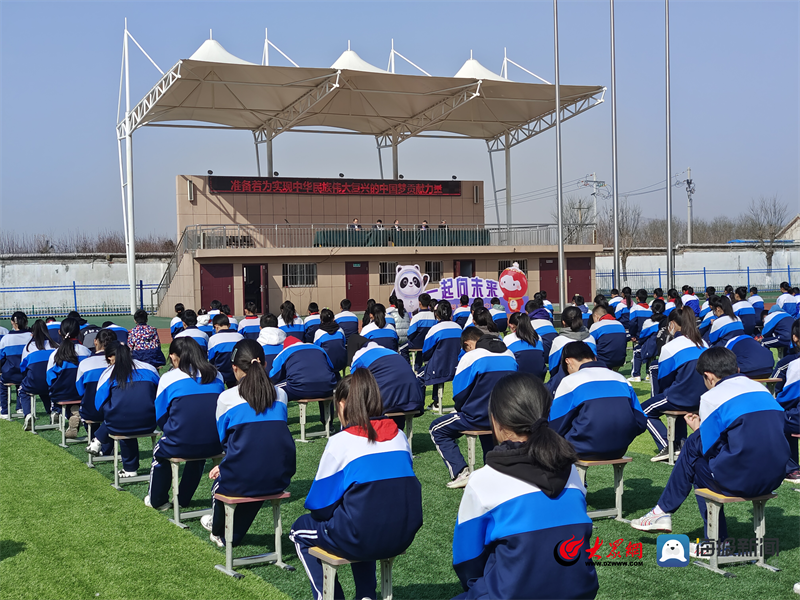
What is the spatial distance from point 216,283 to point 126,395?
21283 mm

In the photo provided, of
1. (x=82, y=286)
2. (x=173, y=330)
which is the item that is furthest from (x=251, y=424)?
(x=82, y=286)

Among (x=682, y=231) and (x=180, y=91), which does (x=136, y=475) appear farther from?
(x=682, y=231)

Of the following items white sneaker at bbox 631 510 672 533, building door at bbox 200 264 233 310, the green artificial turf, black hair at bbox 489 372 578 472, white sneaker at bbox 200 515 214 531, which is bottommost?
the green artificial turf

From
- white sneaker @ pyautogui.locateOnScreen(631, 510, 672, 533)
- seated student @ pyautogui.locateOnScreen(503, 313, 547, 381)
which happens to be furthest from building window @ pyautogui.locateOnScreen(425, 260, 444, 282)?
white sneaker @ pyautogui.locateOnScreen(631, 510, 672, 533)

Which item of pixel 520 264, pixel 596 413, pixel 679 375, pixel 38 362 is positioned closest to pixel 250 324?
pixel 38 362

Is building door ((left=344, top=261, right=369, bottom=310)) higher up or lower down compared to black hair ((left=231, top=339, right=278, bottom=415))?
higher up

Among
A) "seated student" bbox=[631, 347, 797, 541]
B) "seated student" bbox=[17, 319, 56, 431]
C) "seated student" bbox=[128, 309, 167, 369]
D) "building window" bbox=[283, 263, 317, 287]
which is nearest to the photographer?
"seated student" bbox=[631, 347, 797, 541]

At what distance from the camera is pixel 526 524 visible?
2.83 meters

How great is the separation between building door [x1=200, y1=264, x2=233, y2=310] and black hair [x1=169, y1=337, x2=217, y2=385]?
21949 millimetres

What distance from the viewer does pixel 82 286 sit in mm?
34656

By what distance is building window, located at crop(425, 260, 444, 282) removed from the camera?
31133 mm

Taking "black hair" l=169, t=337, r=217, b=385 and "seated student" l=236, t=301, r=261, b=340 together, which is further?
"seated student" l=236, t=301, r=261, b=340

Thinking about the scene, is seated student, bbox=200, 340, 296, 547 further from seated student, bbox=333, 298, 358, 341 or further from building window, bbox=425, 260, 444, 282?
building window, bbox=425, 260, 444, 282

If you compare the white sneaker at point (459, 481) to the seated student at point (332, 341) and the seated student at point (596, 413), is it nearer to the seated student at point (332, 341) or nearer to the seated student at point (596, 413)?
the seated student at point (596, 413)
